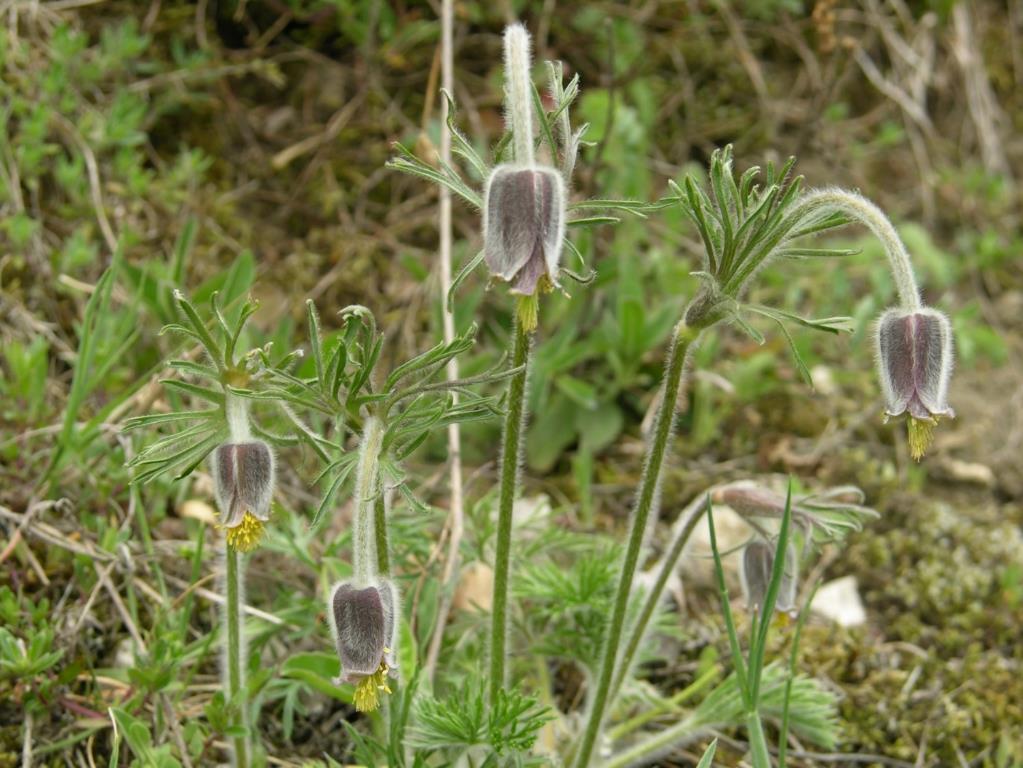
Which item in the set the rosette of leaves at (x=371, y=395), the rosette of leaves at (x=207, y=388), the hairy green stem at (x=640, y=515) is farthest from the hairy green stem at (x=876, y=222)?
the rosette of leaves at (x=207, y=388)

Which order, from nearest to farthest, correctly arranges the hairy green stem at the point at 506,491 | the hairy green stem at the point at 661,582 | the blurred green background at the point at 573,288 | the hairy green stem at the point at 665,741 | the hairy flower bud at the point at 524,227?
the hairy flower bud at the point at 524,227, the hairy green stem at the point at 506,491, the hairy green stem at the point at 661,582, the hairy green stem at the point at 665,741, the blurred green background at the point at 573,288

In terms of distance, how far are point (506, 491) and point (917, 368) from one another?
83cm

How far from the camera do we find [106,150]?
425cm

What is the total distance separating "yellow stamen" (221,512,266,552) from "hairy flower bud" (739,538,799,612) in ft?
3.74

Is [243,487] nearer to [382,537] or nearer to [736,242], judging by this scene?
[382,537]

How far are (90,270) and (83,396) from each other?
1076 millimetres

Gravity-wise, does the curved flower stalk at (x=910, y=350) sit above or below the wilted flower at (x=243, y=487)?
above

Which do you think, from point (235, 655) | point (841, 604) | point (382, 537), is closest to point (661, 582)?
point (382, 537)

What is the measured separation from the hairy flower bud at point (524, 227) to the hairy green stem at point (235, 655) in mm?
815

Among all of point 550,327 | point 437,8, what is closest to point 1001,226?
point 550,327

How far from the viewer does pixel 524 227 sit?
73.3 inches

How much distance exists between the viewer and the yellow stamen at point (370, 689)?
1954 mm

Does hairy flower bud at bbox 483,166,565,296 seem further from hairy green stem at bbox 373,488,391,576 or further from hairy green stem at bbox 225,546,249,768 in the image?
hairy green stem at bbox 225,546,249,768

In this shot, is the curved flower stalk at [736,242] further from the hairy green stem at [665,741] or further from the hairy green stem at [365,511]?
the hairy green stem at [665,741]
